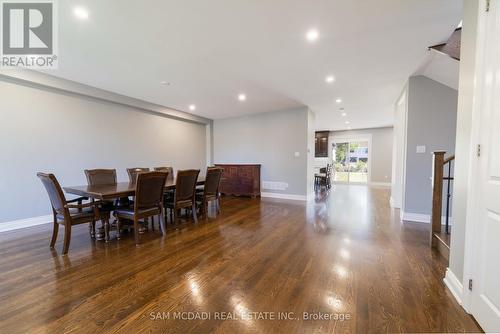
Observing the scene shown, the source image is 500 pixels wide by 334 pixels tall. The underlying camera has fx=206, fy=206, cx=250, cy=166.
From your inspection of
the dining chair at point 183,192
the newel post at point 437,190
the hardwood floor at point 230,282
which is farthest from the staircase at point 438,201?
the dining chair at point 183,192

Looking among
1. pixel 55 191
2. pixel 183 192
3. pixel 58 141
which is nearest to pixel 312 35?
pixel 183 192

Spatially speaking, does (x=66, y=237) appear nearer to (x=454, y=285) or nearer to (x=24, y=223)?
(x=24, y=223)

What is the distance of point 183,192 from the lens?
3.42 metres

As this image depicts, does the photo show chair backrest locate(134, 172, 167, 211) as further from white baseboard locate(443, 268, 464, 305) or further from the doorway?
the doorway

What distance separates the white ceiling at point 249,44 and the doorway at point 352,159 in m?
5.35

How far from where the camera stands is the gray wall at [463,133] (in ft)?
5.05

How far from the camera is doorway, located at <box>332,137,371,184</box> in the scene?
364 inches

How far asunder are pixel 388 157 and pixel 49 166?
10753 millimetres

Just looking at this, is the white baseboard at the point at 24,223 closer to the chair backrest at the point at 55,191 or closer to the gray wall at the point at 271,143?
the chair backrest at the point at 55,191

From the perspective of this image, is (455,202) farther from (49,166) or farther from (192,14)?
(49,166)

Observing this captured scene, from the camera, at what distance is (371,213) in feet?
13.8

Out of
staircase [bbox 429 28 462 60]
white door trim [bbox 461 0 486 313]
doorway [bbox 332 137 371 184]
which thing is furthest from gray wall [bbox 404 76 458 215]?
doorway [bbox 332 137 371 184]

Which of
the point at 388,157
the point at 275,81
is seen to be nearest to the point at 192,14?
the point at 275,81

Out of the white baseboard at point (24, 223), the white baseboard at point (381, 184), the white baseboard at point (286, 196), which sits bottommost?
the white baseboard at point (24, 223)
